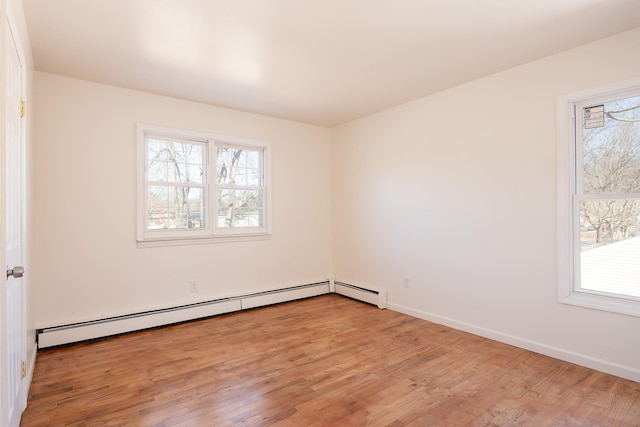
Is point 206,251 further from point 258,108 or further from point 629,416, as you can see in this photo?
point 629,416

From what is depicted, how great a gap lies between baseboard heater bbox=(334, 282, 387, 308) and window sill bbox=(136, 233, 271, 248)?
4.32 feet

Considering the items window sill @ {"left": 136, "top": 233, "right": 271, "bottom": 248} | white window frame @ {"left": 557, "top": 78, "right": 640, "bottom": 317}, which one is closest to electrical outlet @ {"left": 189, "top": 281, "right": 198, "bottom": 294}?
window sill @ {"left": 136, "top": 233, "right": 271, "bottom": 248}

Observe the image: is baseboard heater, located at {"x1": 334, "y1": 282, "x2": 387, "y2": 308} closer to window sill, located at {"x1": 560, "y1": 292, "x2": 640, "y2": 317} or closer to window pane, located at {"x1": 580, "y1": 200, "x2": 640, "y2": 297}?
window sill, located at {"x1": 560, "y1": 292, "x2": 640, "y2": 317}

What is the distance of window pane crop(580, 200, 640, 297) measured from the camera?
2527 mm

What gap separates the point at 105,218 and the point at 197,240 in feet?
3.12

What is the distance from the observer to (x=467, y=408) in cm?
213

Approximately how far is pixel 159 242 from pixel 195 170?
0.94 meters

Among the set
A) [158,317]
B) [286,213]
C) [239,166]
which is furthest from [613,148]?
[158,317]

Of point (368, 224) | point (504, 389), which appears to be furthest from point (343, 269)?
point (504, 389)

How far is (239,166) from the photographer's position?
14.5 ft

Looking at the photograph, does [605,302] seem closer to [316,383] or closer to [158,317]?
[316,383]

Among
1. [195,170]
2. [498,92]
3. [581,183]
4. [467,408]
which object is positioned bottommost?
[467,408]

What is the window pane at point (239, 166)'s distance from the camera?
4.27 m

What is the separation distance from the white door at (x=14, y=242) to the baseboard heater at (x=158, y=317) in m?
Answer: 1.05
